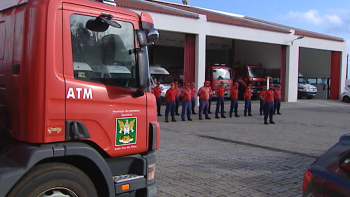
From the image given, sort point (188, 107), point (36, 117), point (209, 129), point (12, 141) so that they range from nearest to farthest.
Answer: point (36, 117) < point (12, 141) < point (209, 129) < point (188, 107)

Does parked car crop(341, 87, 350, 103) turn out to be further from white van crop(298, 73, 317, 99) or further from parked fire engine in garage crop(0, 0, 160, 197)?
parked fire engine in garage crop(0, 0, 160, 197)

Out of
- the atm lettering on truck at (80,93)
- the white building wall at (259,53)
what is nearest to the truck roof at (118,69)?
the atm lettering on truck at (80,93)

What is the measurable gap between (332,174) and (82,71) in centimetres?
257

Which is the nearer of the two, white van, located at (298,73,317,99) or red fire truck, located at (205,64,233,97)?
red fire truck, located at (205,64,233,97)

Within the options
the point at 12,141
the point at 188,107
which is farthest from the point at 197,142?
the point at 12,141

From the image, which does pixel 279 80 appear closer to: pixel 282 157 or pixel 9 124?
pixel 282 157

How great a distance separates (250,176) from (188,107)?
8861 mm

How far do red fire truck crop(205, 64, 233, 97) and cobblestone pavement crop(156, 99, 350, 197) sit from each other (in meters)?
10.6

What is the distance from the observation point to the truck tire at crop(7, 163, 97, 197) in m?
2.98

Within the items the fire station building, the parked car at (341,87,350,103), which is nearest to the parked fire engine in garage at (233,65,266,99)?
the fire station building

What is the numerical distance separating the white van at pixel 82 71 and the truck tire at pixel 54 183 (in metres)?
0.92

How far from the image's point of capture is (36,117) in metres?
3.18

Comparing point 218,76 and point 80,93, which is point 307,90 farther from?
point 80,93

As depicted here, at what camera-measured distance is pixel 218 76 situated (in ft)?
78.5
